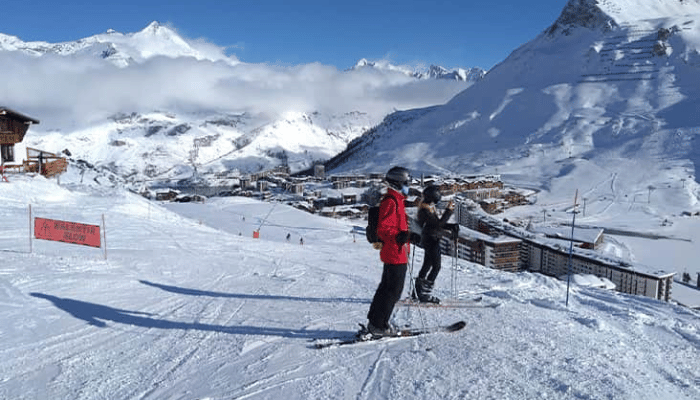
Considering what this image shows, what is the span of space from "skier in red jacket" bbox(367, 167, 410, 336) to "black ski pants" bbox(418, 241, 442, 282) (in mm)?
2099

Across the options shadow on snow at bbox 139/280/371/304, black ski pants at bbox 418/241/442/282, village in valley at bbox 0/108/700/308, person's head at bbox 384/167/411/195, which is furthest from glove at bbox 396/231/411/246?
shadow on snow at bbox 139/280/371/304

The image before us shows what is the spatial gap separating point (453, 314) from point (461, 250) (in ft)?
105

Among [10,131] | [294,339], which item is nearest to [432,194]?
[294,339]

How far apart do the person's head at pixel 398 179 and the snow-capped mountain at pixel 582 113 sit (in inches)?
3522

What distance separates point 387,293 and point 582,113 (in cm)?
13653

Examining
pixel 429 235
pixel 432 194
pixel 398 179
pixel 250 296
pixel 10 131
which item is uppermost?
pixel 10 131

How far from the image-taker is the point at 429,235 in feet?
21.4

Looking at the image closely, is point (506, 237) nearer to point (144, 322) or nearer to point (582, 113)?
point (144, 322)

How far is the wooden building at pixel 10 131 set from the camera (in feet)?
80.4

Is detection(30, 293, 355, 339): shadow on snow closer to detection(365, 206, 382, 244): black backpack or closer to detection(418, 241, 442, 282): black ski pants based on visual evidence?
detection(365, 206, 382, 244): black backpack

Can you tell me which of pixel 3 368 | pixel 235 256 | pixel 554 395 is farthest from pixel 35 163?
pixel 554 395

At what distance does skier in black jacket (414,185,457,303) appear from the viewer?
6.36 meters

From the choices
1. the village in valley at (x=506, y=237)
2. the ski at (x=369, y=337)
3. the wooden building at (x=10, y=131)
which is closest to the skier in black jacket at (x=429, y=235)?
the village in valley at (x=506, y=237)

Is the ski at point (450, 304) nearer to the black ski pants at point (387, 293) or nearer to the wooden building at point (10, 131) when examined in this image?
the black ski pants at point (387, 293)
